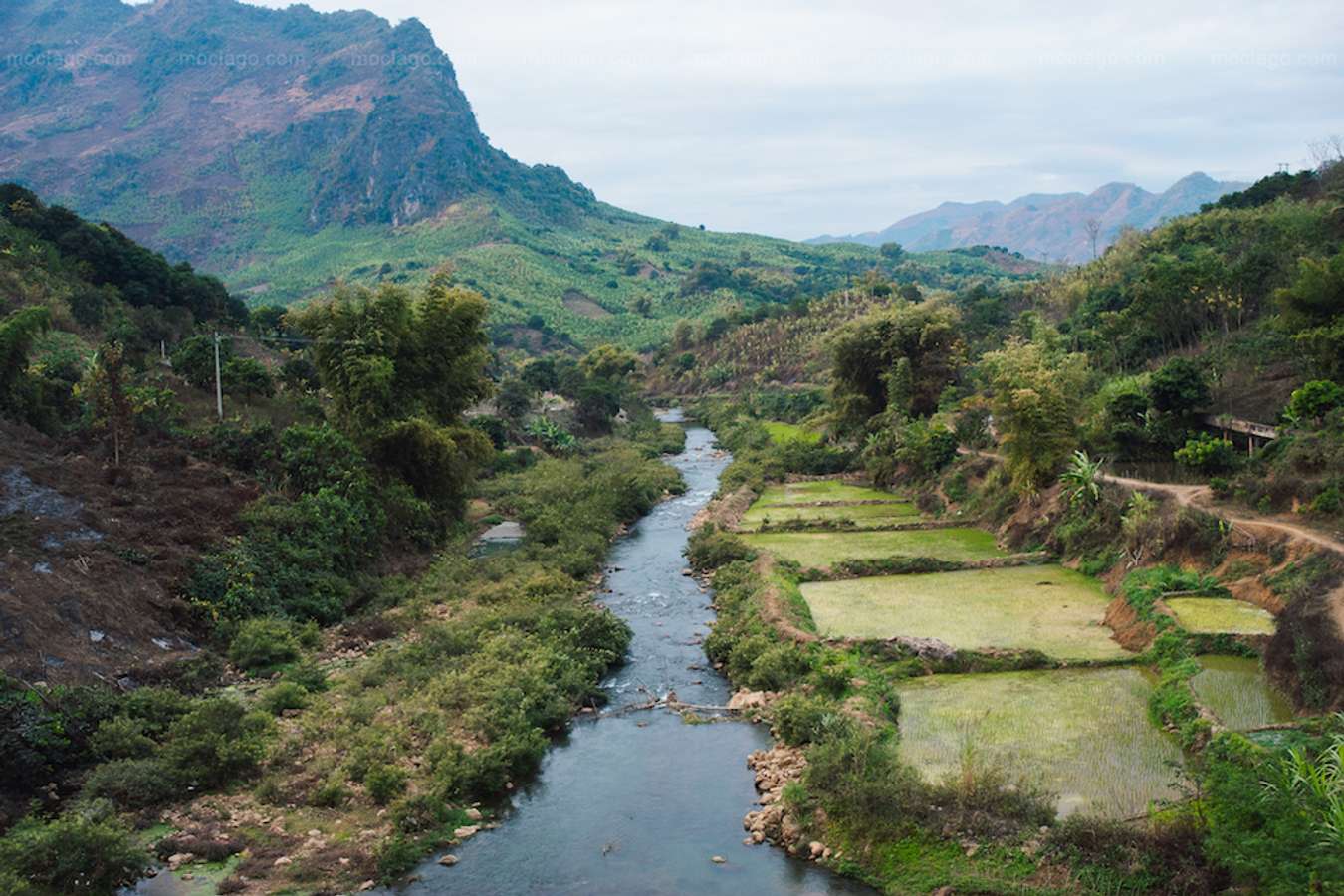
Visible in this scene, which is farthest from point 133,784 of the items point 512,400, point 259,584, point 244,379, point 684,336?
point 684,336

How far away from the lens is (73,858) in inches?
487

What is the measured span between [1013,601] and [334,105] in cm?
18763

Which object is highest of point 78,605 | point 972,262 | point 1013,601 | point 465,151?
point 465,151

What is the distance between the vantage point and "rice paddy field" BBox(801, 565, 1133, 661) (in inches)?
814

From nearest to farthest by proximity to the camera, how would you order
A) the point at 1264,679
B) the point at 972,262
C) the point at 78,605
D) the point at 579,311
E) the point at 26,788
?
1. the point at 26,788
2. the point at 1264,679
3. the point at 78,605
4. the point at 579,311
5. the point at 972,262

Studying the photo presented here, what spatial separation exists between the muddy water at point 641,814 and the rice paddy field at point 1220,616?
846 cm

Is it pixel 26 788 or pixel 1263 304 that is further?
pixel 1263 304

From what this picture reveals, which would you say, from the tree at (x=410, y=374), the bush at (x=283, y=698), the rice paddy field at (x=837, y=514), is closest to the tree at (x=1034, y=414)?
the rice paddy field at (x=837, y=514)

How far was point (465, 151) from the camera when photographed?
173375 mm

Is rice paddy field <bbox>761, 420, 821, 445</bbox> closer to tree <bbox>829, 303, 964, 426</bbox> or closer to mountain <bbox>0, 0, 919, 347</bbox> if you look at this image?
tree <bbox>829, 303, 964, 426</bbox>

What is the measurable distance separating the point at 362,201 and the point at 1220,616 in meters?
156

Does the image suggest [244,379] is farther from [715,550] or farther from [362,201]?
[362,201]

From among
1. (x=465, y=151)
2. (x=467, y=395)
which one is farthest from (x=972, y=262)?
(x=467, y=395)

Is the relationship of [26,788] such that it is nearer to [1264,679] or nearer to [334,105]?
[1264,679]
